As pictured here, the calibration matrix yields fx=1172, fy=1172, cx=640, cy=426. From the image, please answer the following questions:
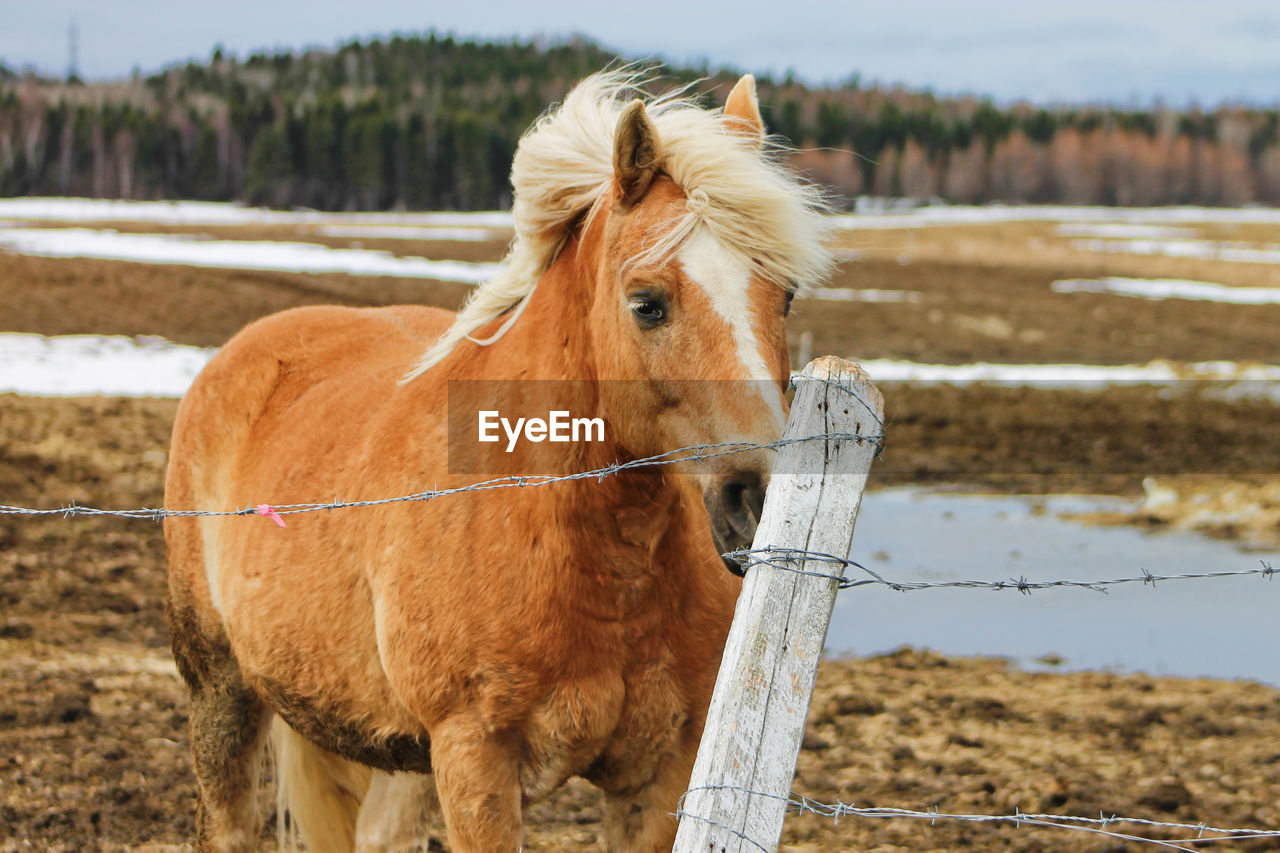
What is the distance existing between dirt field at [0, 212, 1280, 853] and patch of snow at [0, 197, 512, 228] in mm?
35406

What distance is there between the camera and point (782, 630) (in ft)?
6.31

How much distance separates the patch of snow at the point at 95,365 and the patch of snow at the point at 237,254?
8.27m

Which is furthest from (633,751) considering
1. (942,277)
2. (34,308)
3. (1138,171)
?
(1138,171)

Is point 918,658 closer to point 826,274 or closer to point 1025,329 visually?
point 826,274

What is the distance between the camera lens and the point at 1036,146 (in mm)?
96500

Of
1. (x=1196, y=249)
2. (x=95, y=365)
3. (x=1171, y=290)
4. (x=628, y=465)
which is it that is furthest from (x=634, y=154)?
(x=1196, y=249)

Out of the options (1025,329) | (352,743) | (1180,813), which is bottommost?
(352,743)

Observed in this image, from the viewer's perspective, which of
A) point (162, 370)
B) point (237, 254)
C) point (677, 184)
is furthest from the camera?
point (237, 254)

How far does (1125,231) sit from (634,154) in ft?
163

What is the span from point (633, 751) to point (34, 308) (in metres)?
15.1

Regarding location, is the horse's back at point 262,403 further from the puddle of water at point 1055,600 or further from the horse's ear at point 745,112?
the puddle of water at point 1055,600

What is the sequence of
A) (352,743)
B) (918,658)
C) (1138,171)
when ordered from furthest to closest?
(1138,171), (918,658), (352,743)

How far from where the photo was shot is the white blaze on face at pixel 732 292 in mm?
2209

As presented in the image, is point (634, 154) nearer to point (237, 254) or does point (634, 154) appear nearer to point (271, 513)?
point (271, 513)
